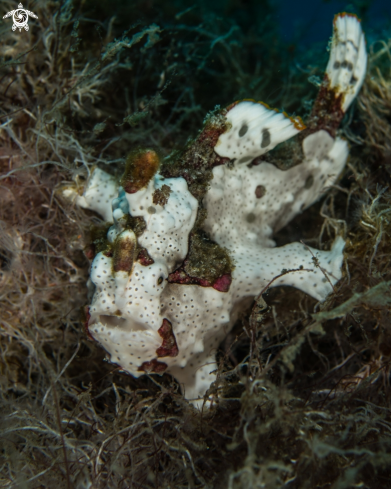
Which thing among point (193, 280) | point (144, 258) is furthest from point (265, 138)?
point (144, 258)

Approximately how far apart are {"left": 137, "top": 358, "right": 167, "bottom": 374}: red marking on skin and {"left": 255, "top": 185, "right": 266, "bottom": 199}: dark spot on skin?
188 centimetres

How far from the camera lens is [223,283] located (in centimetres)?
278

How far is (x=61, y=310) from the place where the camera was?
3.43 meters

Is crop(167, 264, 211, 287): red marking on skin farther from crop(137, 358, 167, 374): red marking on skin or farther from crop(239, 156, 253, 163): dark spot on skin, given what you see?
crop(239, 156, 253, 163): dark spot on skin

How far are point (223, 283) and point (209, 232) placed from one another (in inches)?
20.2

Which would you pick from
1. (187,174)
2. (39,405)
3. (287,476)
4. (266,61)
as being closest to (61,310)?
(39,405)

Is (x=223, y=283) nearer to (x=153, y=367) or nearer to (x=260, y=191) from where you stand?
(x=153, y=367)

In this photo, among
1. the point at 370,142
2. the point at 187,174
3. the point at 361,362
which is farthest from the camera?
the point at 370,142

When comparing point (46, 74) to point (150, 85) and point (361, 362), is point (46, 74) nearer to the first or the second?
point (150, 85)

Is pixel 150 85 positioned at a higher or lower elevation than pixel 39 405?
higher

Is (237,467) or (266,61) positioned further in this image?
(266,61)

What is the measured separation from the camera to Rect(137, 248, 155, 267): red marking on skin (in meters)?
2.50

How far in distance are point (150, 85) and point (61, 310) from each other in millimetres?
3075

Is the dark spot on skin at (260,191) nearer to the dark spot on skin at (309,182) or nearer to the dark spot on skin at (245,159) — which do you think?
the dark spot on skin at (245,159)
